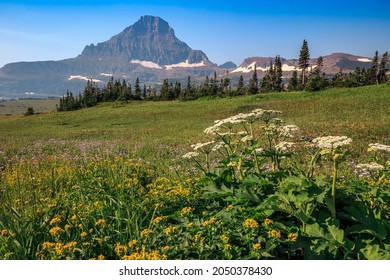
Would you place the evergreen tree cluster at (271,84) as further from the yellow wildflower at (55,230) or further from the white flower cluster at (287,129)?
the yellow wildflower at (55,230)

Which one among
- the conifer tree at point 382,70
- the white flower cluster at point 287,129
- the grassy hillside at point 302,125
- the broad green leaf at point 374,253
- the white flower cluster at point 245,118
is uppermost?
the conifer tree at point 382,70

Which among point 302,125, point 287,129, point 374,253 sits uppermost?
point 287,129

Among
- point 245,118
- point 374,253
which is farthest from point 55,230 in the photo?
point 374,253

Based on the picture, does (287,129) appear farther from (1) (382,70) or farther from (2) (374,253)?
(1) (382,70)

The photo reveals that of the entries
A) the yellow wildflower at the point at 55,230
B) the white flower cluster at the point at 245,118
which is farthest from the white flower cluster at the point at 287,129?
the yellow wildflower at the point at 55,230

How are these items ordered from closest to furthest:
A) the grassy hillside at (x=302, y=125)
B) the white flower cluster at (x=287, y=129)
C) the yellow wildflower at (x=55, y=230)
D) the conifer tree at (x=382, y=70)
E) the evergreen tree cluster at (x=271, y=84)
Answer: the yellow wildflower at (x=55, y=230) → the white flower cluster at (x=287, y=129) → the grassy hillside at (x=302, y=125) → the evergreen tree cluster at (x=271, y=84) → the conifer tree at (x=382, y=70)

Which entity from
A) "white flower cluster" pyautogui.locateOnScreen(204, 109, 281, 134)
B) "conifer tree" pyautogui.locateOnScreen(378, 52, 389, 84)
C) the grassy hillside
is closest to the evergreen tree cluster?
"conifer tree" pyautogui.locateOnScreen(378, 52, 389, 84)

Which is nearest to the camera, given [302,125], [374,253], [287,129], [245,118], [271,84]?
[374,253]

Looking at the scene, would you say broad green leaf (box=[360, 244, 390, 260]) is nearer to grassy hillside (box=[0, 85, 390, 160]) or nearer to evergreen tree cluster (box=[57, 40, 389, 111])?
grassy hillside (box=[0, 85, 390, 160])

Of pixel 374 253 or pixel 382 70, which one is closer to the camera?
pixel 374 253

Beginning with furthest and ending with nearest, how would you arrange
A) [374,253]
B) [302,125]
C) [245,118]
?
[302,125] < [245,118] < [374,253]

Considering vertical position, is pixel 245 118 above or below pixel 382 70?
below
